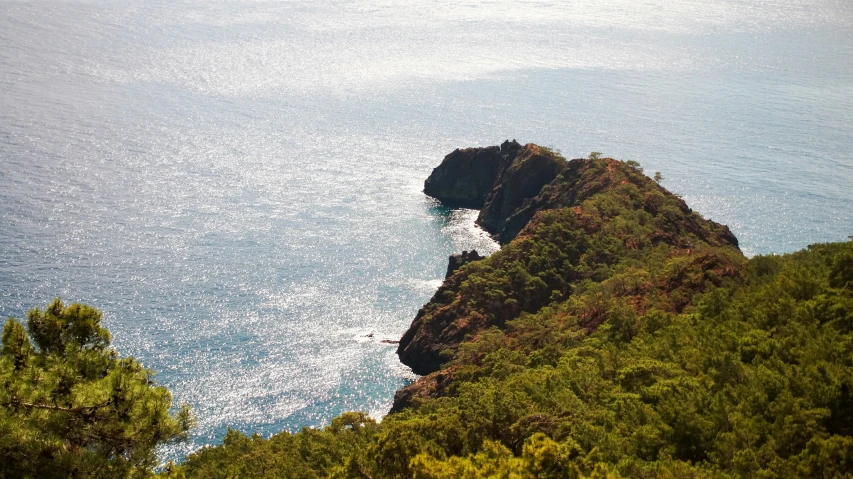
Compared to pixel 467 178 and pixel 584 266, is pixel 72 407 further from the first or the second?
pixel 467 178

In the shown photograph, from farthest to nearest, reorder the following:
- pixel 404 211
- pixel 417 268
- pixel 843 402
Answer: pixel 404 211
pixel 417 268
pixel 843 402

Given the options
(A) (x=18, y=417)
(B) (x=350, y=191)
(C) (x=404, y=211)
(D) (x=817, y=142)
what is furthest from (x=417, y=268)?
(D) (x=817, y=142)

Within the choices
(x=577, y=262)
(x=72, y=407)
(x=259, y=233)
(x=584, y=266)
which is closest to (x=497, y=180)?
(x=259, y=233)

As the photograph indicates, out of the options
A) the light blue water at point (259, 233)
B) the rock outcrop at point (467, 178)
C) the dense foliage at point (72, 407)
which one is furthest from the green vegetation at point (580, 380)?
the rock outcrop at point (467, 178)

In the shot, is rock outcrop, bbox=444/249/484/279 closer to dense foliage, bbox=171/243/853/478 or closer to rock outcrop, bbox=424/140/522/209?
dense foliage, bbox=171/243/853/478

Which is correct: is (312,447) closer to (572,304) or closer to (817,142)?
(572,304)

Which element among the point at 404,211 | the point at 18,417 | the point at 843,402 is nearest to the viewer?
the point at 18,417
